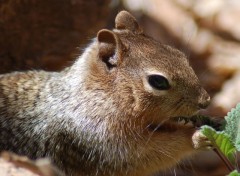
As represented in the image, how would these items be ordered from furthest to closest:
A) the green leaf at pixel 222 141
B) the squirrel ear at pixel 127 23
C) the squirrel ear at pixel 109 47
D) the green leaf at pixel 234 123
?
the squirrel ear at pixel 127 23, the squirrel ear at pixel 109 47, the green leaf at pixel 234 123, the green leaf at pixel 222 141

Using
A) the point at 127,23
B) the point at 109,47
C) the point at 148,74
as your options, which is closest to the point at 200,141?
the point at 148,74

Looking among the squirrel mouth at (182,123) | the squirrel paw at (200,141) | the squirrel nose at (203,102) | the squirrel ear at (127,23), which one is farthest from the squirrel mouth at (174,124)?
the squirrel ear at (127,23)

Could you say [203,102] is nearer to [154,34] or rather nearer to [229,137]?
[229,137]

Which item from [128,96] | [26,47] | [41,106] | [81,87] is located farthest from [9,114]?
[26,47]

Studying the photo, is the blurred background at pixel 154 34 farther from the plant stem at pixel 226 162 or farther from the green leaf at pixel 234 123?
the green leaf at pixel 234 123

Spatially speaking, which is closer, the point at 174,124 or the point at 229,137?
the point at 229,137

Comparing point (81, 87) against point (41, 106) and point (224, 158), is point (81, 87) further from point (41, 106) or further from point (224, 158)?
point (224, 158)
